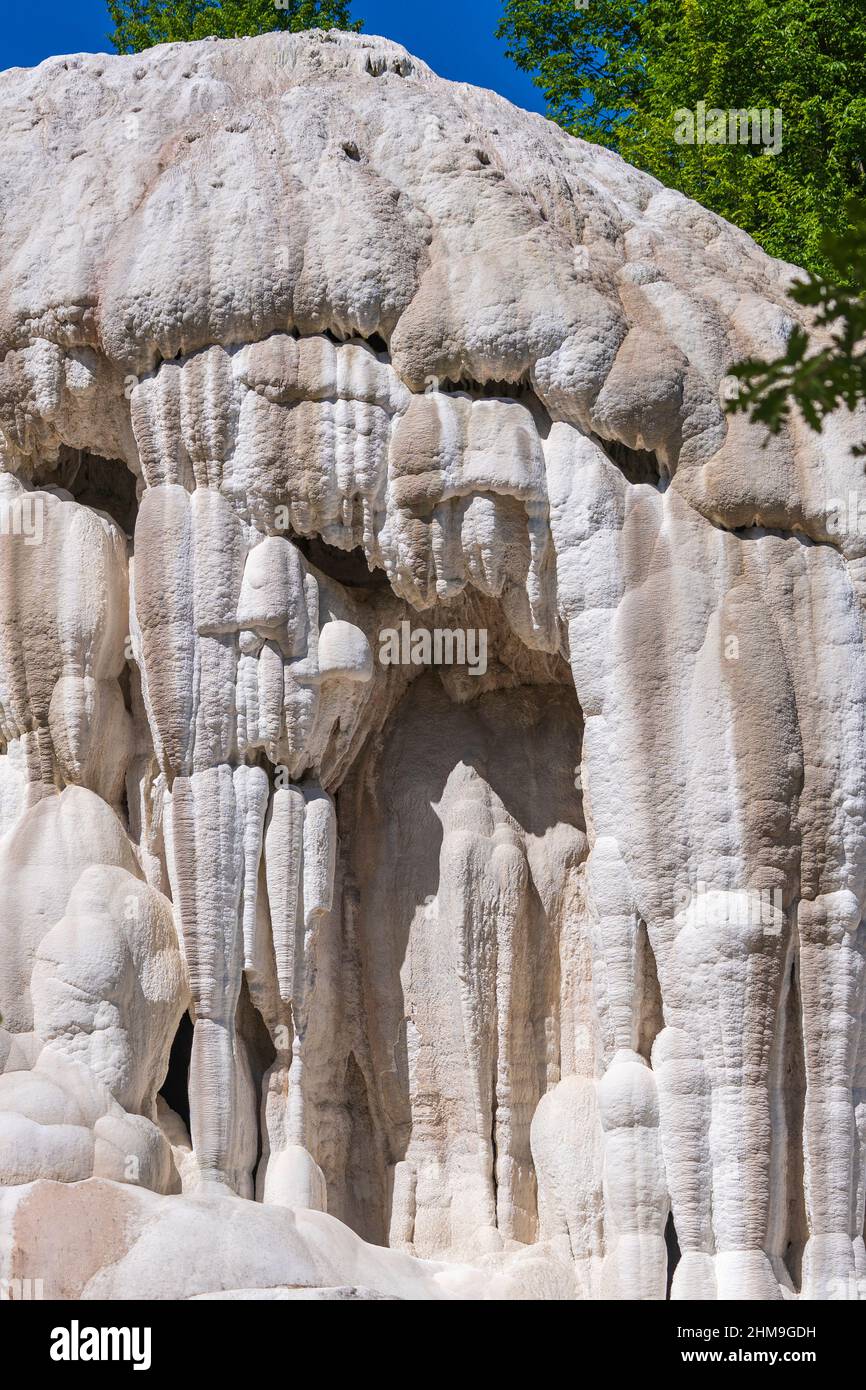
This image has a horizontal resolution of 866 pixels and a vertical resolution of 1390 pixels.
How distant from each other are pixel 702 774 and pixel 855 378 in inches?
288

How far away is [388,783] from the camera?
17141 millimetres

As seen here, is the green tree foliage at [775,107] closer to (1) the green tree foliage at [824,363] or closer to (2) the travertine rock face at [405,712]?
(2) the travertine rock face at [405,712]

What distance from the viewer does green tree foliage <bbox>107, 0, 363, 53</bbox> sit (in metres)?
27.3

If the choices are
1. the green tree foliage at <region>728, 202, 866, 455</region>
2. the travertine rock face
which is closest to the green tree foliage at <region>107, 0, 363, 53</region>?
the travertine rock face

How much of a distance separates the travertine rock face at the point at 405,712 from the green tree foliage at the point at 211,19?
10.6 m

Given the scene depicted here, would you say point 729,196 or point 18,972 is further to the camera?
point 729,196

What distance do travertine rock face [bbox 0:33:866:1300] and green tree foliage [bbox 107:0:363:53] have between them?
34.6ft

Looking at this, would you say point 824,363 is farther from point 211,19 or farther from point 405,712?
point 211,19

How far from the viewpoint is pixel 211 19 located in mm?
27453

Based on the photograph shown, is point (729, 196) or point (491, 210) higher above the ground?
point (729, 196)

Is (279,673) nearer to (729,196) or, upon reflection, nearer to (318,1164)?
(318,1164)

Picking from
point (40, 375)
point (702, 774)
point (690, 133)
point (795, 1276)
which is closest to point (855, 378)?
point (702, 774)

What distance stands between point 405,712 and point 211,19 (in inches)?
523

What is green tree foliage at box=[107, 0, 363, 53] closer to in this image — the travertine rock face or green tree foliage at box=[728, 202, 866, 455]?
the travertine rock face
